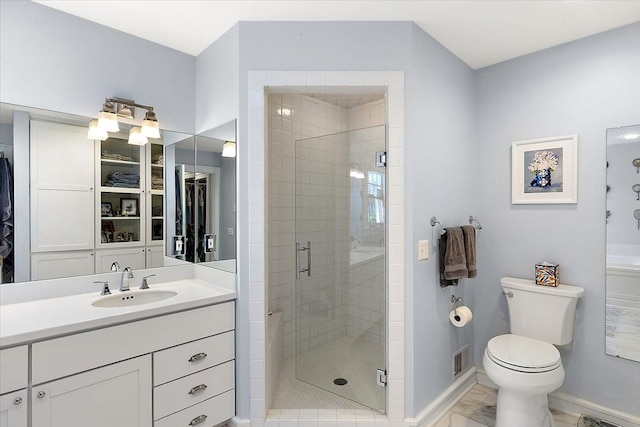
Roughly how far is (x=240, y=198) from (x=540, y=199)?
2.06 metres

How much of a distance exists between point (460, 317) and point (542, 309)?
52 cm

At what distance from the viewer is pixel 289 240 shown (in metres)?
2.82

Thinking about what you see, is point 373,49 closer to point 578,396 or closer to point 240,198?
point 240,198

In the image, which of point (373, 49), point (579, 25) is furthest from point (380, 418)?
point (579, 25)

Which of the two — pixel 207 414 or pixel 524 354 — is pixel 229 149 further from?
pixel 524 354

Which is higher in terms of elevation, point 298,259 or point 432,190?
point 432,190

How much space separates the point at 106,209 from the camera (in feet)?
6.78

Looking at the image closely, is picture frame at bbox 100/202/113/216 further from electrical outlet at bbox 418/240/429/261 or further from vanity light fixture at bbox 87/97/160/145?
electrical outlet at bbox 418/240/429/261

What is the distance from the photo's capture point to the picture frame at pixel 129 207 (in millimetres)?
2133

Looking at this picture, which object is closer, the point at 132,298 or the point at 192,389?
the point at 192,389

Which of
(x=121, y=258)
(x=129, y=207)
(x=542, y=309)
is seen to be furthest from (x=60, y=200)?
(x=542, y=309)

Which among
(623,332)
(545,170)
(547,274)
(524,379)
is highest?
(545,170)

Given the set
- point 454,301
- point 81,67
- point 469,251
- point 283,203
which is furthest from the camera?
point 283,203

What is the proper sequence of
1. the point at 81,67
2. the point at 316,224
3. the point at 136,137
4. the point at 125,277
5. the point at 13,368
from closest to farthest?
the point at 13,368
the point at 81,67
the point at 125,277
the point at 136,137
the point at 316,224
